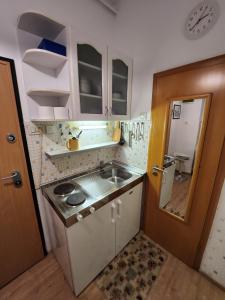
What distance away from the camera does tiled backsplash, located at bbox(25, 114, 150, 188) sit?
4.21 ft

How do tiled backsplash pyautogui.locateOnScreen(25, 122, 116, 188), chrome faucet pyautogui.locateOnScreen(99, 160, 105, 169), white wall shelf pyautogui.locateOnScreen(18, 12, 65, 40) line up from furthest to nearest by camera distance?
chrome faucet pyautogui.locateOnScreen(99, 160, 105, 169)
tiled backsplash pyautogui.locateOnScreen(25, 122, 116, 188)
white wall shelf pyautogui.locateOnScreen(18, 12, 65, 40)

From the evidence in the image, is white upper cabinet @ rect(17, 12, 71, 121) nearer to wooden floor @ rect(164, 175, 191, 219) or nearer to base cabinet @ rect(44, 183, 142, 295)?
base cabinet @ rect(44, 183, 142, 295)

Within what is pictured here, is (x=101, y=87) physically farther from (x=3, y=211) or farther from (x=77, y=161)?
(x=3, y=211)

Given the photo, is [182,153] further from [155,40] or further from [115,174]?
[155,40]

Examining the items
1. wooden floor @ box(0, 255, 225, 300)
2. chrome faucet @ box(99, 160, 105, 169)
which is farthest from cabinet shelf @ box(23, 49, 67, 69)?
wooden floor @ box(0, 255, 225, 300)

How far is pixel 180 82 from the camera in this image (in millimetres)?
1196

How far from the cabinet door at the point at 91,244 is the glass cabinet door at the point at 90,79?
0.94 meters

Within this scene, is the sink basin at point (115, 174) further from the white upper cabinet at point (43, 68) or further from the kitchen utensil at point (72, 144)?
the white upper cabinet at point (43, 68)

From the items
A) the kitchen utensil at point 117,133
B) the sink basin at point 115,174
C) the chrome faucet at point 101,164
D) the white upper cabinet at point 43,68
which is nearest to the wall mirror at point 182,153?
the sink basin at point 115,174

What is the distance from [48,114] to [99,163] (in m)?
0.97

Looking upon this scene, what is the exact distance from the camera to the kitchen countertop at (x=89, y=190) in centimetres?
102

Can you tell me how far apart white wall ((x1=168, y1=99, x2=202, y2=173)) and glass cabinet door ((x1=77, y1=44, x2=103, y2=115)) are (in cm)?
75

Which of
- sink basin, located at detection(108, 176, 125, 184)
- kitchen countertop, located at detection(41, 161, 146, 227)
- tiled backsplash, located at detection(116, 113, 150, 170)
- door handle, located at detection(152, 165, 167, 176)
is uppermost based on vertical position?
tiled backsplash, located at detection(116, 113, 150, 170)

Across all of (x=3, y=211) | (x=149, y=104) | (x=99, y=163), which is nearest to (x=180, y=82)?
(x=149, y=104)
